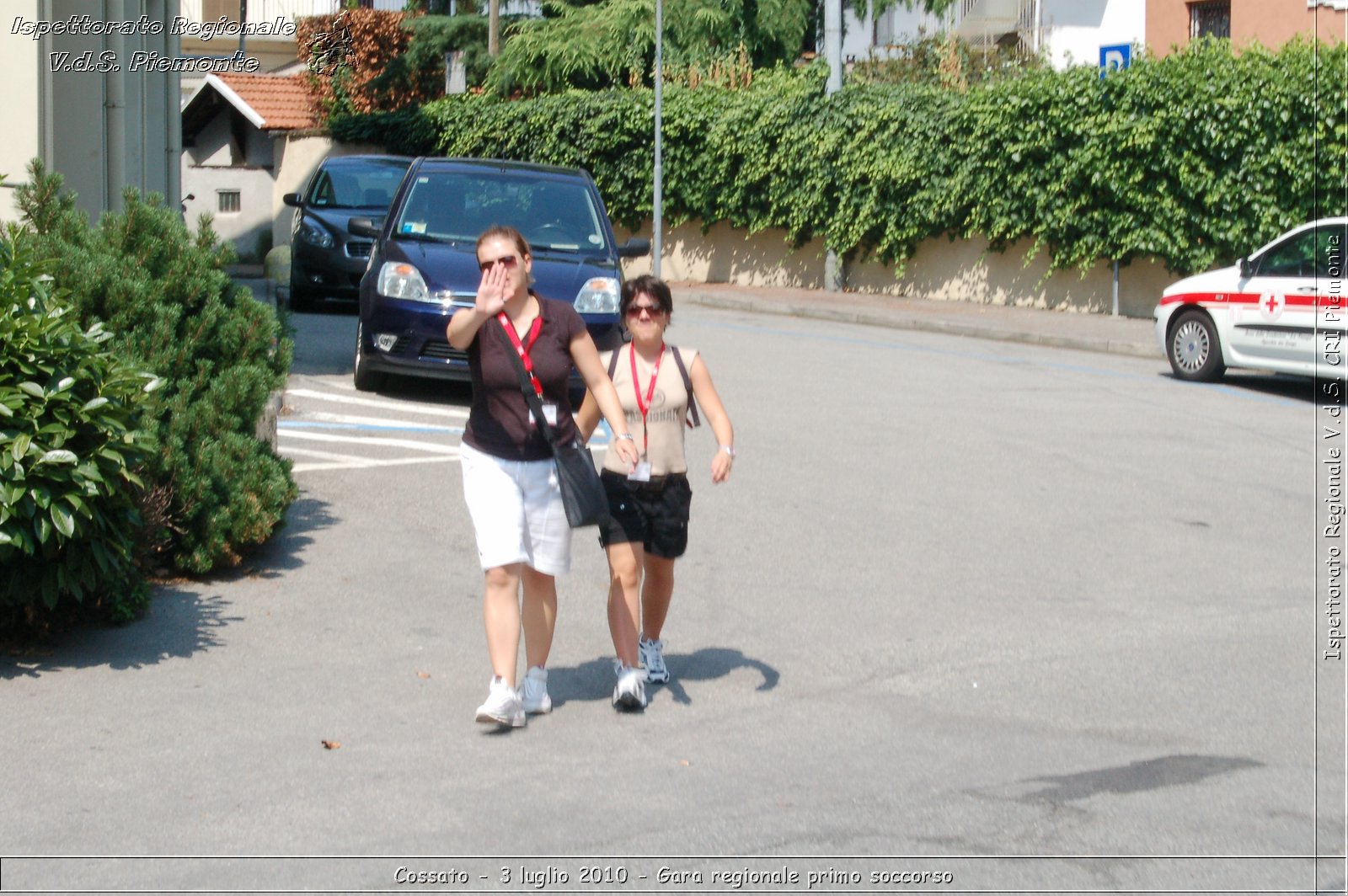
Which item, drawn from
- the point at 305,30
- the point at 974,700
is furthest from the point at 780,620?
the point at 305,30

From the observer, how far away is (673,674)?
6.64 m

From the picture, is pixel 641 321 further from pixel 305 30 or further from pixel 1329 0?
pixel 305 30

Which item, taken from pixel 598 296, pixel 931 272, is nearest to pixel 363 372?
pixel 598 296

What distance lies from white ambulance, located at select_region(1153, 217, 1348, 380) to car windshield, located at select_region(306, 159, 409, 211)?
9.13 m

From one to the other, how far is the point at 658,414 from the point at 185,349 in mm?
2899

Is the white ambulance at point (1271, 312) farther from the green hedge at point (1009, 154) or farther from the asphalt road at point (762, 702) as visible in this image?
the green hedge at point (1009, 154)

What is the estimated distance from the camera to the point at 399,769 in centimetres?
536

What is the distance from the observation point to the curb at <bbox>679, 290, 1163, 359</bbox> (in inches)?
755

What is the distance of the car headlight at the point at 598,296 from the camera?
12.4m

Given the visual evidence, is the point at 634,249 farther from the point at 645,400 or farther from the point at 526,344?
the point at 526,344

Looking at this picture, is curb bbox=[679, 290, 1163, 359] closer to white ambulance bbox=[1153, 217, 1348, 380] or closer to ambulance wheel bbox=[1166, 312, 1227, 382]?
ambulance wheel bbox=[1166, 312, 1227, 382]

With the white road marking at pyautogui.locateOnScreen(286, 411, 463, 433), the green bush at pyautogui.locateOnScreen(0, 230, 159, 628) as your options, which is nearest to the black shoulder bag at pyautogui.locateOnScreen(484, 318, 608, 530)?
the green bush at pyautogui.locateOnScreen(0, 230, 159, 628)

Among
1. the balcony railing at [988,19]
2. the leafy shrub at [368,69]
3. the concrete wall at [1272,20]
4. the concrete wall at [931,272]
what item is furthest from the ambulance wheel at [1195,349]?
the leafy shrub at [368,69]

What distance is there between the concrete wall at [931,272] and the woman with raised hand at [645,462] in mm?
16805
